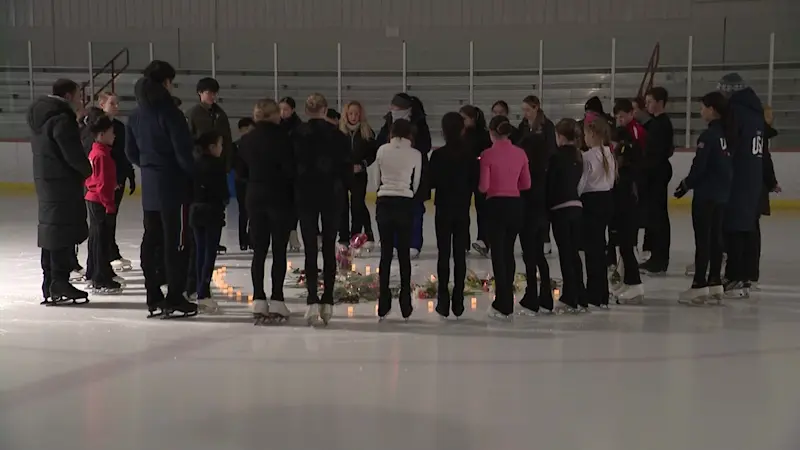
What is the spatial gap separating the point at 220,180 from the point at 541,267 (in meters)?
2.11

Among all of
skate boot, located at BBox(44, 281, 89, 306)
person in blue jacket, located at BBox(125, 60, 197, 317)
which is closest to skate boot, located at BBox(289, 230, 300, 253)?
skate boot, located at BBox(44, 281, 89, 306)

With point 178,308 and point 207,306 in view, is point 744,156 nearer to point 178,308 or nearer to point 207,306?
point 207,306

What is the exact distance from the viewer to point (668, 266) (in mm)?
7957

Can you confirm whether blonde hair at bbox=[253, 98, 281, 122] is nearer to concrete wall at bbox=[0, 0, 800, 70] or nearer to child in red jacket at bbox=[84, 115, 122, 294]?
child in red jacket at bbox=[84, 115, 122, 294]

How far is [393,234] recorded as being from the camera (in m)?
5.58

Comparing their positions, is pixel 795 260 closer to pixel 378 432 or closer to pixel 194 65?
pixel 378 432

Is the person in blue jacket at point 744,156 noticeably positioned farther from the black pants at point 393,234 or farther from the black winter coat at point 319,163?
the black winter coat at point 319,163

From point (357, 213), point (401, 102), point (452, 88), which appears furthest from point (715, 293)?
point (452, 88)

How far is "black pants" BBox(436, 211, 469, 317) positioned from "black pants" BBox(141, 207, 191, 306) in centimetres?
159

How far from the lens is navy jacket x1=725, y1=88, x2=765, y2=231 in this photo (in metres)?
6.34

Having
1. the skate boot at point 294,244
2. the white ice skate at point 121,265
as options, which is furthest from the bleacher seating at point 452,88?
the white ice skate at point 121,265

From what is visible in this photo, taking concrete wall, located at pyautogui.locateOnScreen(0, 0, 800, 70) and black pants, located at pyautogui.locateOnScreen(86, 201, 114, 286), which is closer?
black pants, located at pyautogui.locateOnScreen(86, 201, 114, 286)

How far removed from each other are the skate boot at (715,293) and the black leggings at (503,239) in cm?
151

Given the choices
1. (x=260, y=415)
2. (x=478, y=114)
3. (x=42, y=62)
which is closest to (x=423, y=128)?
(x=478, y=114)
